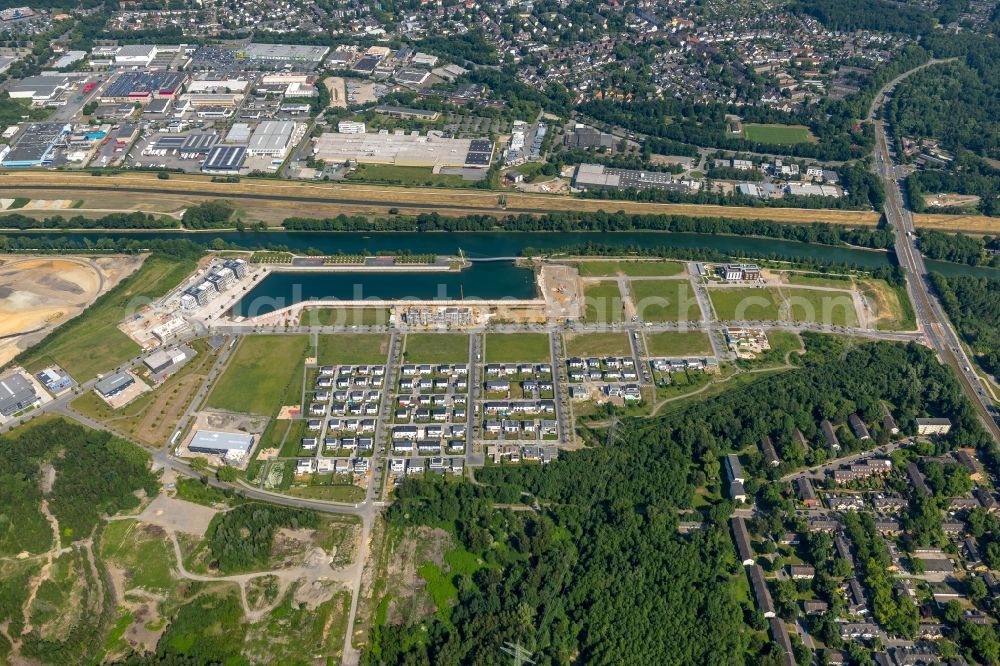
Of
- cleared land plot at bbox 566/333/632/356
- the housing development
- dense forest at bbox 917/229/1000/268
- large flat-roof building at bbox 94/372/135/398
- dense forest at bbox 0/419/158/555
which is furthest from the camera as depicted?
dense forest at bbox 917/229/1000/268

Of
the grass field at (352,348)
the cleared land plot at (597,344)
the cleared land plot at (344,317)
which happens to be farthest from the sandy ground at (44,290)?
the cleared land plot at (597,344)

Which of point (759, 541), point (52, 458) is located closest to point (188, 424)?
point (52, 458)

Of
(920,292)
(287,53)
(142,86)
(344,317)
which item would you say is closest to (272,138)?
(142,86)

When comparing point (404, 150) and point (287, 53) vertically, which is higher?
point (287, 53)

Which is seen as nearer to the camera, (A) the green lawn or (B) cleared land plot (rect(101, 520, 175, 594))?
(B) cleared land plot (rect(101, 520, 175, 594))

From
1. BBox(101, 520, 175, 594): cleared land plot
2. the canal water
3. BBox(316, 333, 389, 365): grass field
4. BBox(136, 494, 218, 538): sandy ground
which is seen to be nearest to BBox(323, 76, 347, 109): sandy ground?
the canal water

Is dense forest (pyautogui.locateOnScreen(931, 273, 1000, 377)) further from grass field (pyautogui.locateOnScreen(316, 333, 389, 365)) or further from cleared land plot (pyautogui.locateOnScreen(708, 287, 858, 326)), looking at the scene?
grass field (pyautogui.locateOnScreen(316, 333, 389, 365))

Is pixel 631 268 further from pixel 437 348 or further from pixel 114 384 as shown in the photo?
pixel 114 384
